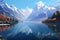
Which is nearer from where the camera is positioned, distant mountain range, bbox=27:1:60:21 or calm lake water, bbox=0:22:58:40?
calm lake water, bbox=0:22:58:40

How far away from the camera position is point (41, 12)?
3.73 metres

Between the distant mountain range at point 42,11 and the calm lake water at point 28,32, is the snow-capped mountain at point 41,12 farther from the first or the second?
the calm lake water at point 28,32

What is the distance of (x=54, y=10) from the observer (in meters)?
3.68

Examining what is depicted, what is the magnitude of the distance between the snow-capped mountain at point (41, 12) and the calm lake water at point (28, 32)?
0.21 meters

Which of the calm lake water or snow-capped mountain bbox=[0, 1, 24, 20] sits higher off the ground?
snow-capped mountain bbox=[0, 1, 24, 20]

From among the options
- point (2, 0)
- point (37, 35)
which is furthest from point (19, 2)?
point (37, 35)

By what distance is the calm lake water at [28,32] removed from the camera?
11.7 feet

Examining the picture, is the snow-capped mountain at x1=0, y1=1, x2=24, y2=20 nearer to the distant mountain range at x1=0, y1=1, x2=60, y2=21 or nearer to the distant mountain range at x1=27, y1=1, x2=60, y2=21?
the distant mountain range at x1=0, y1=1, x2=60, y2=21

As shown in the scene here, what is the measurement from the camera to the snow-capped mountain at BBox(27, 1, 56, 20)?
12.1ft

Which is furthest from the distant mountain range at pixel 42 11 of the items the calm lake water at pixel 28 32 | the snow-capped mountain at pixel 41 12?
the calm lake water at pixel 28 32

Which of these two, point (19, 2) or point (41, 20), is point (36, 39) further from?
point (19, 2)

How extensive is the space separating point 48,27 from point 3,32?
1080 millimetres

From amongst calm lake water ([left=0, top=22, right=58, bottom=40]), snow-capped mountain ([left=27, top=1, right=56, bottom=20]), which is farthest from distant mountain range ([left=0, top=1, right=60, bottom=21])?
calm lake water ([left=0, top=22, right=58, bottom=40])

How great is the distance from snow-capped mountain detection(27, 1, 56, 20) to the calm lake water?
0.21 m
